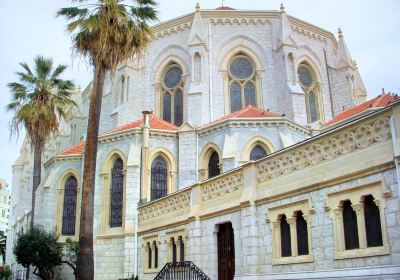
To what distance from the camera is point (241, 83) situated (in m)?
31.6

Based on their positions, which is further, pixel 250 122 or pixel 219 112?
pixel 219 112

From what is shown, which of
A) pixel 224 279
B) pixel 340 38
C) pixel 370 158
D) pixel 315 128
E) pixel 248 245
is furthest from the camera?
pixel 340 38

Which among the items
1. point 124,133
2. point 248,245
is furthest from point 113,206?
point 248,245

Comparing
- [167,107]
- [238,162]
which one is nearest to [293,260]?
[238,162]

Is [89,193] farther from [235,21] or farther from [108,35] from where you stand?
[235,21]

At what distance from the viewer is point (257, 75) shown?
103 ft

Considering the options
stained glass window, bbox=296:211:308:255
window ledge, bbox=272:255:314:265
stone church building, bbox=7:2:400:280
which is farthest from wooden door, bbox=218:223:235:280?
stained glass window, bbox=296:211:308:255

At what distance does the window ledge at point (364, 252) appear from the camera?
336 inches

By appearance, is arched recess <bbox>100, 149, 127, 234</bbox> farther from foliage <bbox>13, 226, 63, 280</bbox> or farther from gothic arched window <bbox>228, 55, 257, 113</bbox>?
gothic arched window <bbox>228, 55, 257, 113</bbox>

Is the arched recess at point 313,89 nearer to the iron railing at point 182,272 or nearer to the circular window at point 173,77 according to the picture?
the circular window at point 173,77

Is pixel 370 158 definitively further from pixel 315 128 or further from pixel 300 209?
pixel 315 128

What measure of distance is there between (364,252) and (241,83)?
76.8ft

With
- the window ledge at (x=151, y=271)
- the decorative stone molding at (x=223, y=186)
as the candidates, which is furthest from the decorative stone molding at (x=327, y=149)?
the window ledge at (x=151, y=271)

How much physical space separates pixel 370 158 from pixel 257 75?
22770mm
